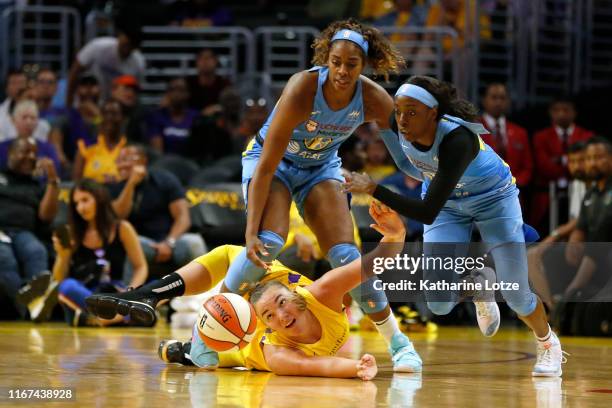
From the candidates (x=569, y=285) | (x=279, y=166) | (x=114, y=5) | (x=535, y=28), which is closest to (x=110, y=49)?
(x=114, y=5)

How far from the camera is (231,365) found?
20.2ft

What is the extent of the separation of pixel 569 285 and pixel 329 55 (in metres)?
4.50

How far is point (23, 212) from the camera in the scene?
34.8 ft

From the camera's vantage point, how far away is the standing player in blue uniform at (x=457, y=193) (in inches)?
219

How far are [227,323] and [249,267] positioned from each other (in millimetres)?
328

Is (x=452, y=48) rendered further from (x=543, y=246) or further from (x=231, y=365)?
(x=231, y=365)

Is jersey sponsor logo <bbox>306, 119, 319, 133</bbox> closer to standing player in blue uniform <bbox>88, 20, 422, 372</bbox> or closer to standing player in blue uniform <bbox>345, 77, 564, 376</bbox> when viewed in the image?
standing player in blue uniform <bbox>88, 20, 422, 372</bbox>

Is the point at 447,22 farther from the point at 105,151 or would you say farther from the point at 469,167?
the point at 469,167

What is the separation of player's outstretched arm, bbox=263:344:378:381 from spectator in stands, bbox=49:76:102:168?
642 cm

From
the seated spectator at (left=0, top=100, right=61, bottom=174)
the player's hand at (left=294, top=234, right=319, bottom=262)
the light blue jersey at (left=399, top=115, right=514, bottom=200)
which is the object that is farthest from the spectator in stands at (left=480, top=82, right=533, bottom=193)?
the light blue jersey at (left=399, top=115, right=514, bottom=200)

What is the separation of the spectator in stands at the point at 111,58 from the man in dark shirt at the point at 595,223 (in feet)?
17.0

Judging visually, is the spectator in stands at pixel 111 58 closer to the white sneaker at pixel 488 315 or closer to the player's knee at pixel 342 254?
the player's knee at pixel 342 254

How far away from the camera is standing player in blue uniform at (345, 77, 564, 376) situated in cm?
557

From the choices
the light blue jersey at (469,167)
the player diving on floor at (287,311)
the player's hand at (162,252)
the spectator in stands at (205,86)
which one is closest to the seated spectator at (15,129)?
the spectator in stands at (205,86)
